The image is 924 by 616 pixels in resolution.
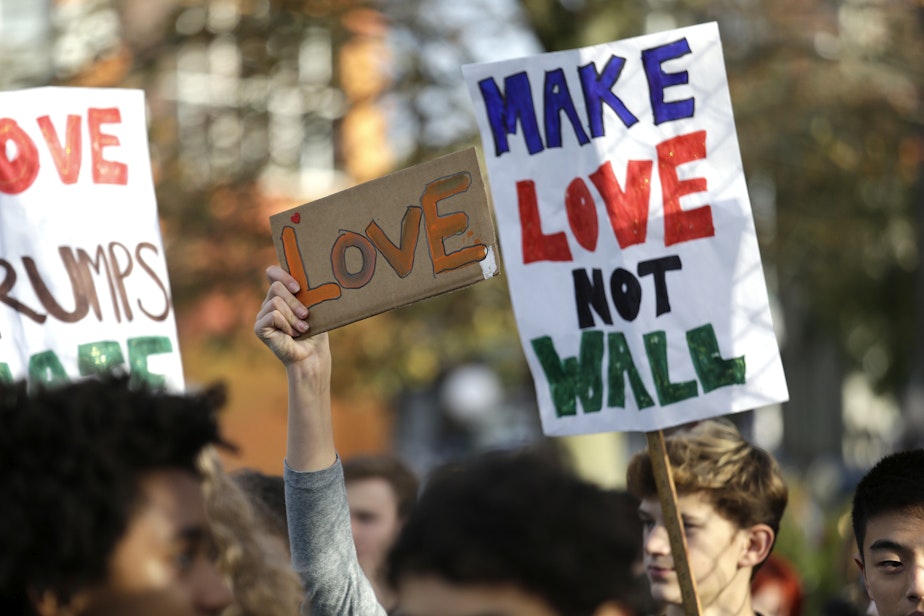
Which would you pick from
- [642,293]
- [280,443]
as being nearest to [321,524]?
[642,293]

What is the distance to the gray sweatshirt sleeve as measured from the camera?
253cm

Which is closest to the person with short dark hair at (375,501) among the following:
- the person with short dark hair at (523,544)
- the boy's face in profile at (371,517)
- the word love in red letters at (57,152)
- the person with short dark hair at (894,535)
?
the boy's face in profile at (371,517)

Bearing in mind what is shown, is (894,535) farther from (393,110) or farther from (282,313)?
(393,110)

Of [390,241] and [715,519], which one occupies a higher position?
[390,241]

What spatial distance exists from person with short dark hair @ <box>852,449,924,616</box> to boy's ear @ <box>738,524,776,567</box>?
310mm

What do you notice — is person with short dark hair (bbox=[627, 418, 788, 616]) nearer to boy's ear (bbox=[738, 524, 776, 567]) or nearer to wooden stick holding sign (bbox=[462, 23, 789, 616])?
boy's ear (bbox=[738, 524, 776, 567])

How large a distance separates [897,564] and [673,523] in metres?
0.49

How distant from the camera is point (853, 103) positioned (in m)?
9.97

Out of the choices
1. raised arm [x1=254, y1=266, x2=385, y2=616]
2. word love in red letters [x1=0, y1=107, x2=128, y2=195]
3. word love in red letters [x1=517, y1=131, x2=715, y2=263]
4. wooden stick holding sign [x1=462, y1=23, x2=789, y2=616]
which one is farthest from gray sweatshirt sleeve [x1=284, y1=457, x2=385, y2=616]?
word love in red letters [x1=0, y1=107, x2=128, y2=195]

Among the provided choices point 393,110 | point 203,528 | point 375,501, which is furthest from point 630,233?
point 393,110

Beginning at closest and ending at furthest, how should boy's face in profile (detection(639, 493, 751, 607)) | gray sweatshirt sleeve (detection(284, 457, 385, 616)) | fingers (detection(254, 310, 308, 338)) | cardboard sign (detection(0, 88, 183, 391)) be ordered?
gray sweatshirt sleeve (detection(284, 457, 385, 616)) < fingers (detection(254, 310, 308, 338)) < boy's face in profile (detection(639, 493, 751, 607)) < cardboard sign (detection(0, 88, 183, 391))

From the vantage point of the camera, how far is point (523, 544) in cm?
167

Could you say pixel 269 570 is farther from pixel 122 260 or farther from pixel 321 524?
pixel 122 260

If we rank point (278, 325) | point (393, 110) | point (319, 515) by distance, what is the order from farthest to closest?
point (393, 110) → point (278, 325) → point (319, 515)
